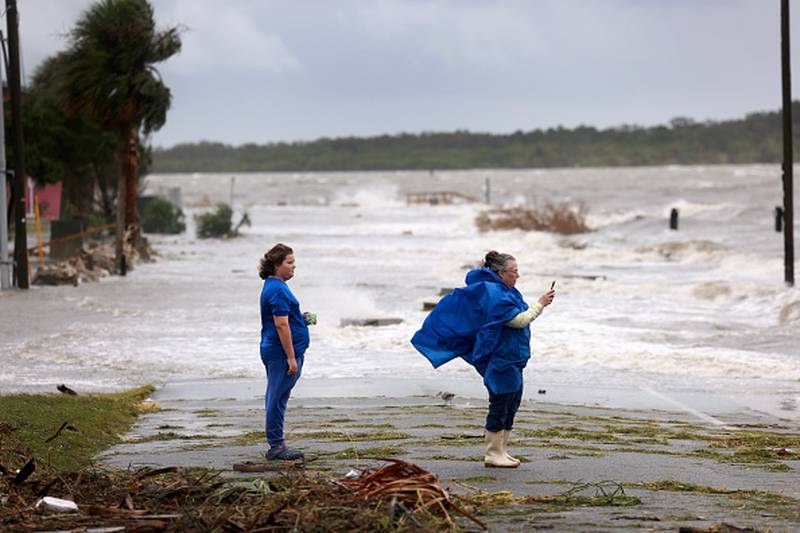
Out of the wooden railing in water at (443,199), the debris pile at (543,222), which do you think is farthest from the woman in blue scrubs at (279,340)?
the wooden railing in water at (443,199)

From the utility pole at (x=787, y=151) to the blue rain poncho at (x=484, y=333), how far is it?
776 inches

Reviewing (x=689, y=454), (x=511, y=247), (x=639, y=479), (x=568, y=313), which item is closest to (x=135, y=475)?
(x=639, y=479)

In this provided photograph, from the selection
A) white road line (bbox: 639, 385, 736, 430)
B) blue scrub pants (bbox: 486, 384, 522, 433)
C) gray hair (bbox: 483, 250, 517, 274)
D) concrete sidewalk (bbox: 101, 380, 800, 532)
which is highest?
gray hair (bbox: 483, 250, 517, 274)

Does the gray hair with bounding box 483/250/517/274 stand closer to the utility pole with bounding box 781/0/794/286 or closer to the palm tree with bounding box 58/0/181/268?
the utility pole with bounding box 781/0/794/286

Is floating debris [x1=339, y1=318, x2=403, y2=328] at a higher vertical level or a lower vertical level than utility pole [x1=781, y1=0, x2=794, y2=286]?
lower

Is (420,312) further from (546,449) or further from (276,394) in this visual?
(276,394)

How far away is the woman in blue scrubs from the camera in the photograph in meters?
9.52

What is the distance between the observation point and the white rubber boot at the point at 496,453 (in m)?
9.27

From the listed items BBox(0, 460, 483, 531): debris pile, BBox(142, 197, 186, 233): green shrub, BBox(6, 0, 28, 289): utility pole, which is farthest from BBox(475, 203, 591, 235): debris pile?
BBox(0, 460, 483, 531): debris pile

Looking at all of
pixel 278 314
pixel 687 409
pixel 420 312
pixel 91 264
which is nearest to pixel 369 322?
pixel 420 312

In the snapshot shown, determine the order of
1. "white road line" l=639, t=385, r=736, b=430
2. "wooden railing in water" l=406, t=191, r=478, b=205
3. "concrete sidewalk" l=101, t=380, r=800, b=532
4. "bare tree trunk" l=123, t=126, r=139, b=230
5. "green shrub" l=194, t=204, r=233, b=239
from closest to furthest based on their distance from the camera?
"concrete sidewalk" l=101, t=380, r=800, b=532, "white road line" l=639, t=385, r=736, b=430, "bare tree trunk" l=123, t=126, r=139, b=230, "green shrub" l=194, t=204, r=233, b=239, "wooden railing in water" l=406, t=191, r=478, b=205

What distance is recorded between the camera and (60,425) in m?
11.0

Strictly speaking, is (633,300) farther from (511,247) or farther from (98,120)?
(511,247)

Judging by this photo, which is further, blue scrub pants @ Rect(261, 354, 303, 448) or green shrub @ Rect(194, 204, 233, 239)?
green shrub @ Rect(194, 204, 233, 239)
